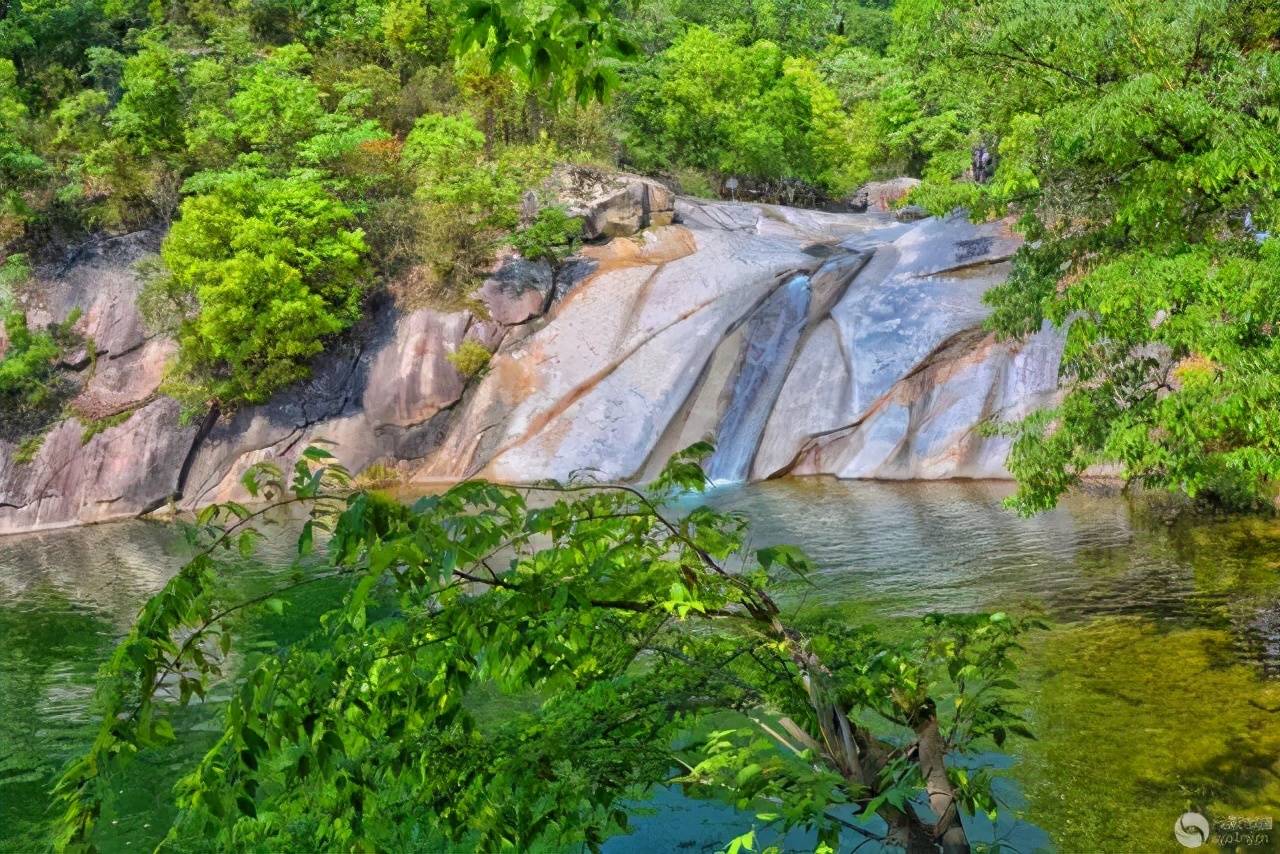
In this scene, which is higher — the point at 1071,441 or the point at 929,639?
the point at 929,639

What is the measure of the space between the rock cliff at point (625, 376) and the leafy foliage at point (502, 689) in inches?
734

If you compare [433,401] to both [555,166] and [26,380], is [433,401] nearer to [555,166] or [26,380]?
[555,166]

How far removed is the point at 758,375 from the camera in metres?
24.9

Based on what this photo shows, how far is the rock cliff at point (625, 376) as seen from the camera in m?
23.0

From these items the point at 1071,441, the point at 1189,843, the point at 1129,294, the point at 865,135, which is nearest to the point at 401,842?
the point at 1189,843

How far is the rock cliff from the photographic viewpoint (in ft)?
75.6

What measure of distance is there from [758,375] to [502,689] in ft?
73.8

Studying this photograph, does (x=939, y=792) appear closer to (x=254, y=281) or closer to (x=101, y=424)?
(x=254, y=281)

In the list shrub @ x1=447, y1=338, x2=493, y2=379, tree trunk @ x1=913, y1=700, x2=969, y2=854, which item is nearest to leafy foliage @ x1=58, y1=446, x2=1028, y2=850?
tree trunk @ x1=913, y1=700, x2=969, y2=854

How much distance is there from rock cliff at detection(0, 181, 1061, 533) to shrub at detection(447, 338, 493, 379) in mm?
281

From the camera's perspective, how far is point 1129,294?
24.3 feet

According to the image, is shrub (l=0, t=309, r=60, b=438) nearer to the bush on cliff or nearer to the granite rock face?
the bush on cliff

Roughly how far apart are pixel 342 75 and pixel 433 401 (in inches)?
534

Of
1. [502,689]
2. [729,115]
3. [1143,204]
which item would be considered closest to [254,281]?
[729,115]
